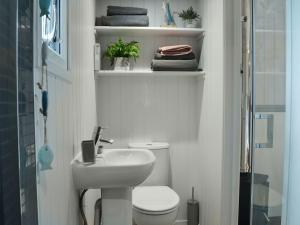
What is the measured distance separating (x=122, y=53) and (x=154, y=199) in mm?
1309

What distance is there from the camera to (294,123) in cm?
127

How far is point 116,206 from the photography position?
155 cm

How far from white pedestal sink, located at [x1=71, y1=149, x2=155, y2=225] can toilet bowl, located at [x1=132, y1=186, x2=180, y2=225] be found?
406 mm

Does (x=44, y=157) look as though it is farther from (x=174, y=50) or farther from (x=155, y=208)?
(x=174, y=50)

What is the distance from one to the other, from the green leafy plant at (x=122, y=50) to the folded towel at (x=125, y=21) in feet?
0.53

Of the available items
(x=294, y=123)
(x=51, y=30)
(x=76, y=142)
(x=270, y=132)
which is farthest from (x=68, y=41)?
(x=270, y=132)

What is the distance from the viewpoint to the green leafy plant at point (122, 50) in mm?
2436

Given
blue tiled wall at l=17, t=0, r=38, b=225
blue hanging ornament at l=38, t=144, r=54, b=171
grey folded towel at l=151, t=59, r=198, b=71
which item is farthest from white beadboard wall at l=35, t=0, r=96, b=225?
grey folded towel at l=151, t=59, r=198, b=71

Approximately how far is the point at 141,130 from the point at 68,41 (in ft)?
4.98

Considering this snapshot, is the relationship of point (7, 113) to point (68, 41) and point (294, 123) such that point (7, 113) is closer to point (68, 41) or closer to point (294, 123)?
point (68, 41)

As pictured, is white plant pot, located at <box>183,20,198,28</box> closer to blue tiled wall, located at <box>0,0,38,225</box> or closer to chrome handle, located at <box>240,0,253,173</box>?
chrome handle, located at <box>240,0,253,173</box>

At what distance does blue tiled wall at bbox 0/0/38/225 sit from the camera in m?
0.44

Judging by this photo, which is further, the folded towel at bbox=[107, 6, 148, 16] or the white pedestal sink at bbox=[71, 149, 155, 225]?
the folded towel at bbox=[107, 6, 148, 16]

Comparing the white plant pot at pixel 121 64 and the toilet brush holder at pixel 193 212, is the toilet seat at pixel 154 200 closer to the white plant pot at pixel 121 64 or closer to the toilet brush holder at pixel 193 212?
the toilet brush holder at pixel 193 212
